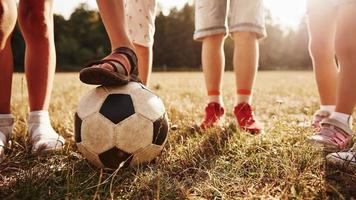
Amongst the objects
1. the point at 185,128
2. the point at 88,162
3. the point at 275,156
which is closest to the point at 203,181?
the point at 275,156

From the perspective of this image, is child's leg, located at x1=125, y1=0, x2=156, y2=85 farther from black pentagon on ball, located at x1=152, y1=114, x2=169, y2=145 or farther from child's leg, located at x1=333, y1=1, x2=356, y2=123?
child's leg, located at x1=333, y1=1, x2=356, y2=123

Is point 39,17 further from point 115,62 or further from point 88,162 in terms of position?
point 88,162

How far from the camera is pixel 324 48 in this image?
11.1 ft

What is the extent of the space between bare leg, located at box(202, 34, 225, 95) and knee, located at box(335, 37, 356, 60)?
3.86 feet

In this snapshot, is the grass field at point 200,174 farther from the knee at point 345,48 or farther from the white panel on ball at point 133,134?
the knee at point 345,48

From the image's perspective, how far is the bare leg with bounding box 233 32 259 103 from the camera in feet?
11.2

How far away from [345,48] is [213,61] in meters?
1.27

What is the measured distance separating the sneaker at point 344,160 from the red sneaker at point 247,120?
88cm

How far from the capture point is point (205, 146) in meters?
2.65

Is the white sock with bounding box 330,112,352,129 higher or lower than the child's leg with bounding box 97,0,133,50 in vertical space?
lower

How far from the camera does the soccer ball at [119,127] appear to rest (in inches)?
83.3

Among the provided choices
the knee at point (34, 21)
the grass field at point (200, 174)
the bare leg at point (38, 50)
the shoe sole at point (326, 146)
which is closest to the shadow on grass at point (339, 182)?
the grass field at point (200, 174)

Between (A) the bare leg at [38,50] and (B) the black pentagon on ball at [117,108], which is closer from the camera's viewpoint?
(B) the black pentagon on ball at [117,108]

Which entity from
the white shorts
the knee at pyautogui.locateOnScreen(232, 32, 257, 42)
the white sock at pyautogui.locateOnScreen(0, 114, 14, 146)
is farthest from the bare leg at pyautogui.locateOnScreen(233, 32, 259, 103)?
the white sock at pyautogui.locateOnScreen(0, 114, 14, 146)
